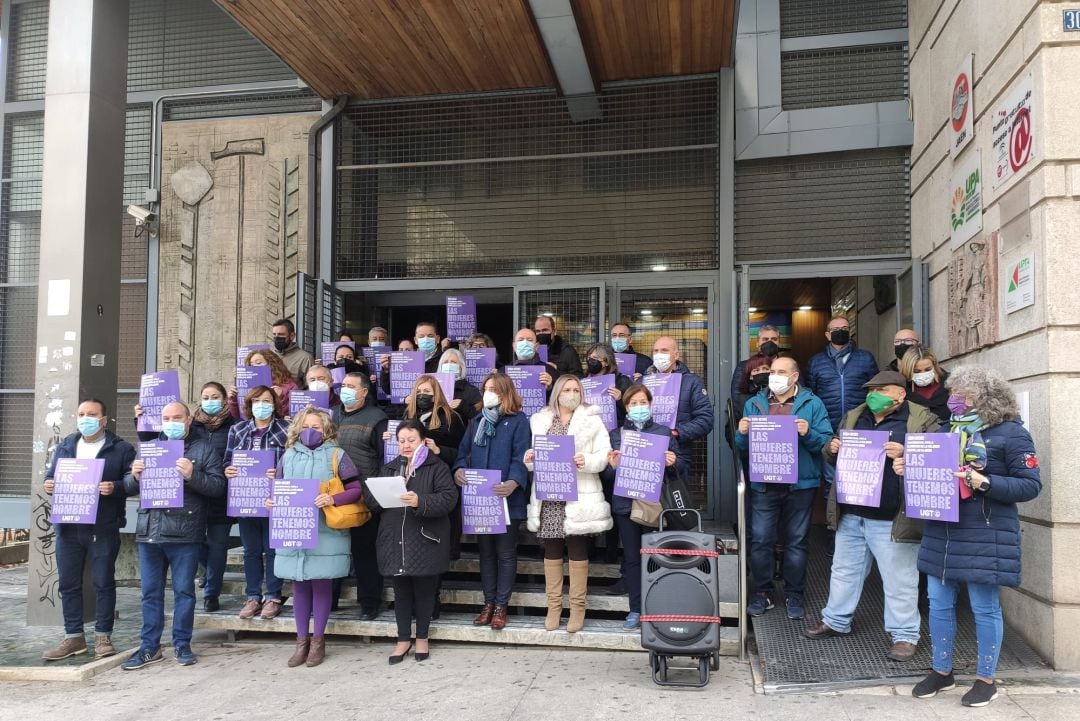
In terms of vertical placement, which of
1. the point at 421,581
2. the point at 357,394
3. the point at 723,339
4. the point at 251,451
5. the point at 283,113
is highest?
the point at 283,113

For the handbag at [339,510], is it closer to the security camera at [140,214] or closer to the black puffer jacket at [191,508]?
the black puffer jacket at [191,508]

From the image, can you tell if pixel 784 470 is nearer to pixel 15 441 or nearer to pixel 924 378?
pixel 924 378

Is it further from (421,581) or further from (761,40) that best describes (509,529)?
(761,40)

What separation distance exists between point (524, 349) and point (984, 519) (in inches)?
146

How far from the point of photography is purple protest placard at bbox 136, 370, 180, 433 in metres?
6.45

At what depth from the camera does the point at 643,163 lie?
9016 mm

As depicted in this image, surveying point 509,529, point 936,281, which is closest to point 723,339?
point 936,281

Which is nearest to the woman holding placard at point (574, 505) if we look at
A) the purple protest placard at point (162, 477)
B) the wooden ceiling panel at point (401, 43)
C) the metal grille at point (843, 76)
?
the purple protest placard at point (162, 477)

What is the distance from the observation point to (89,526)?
595cm

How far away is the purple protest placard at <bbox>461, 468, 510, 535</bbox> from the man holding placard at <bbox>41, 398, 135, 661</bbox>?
251 centimetres

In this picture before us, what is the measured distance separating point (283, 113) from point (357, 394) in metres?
5.03

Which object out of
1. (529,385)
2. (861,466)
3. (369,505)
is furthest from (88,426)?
(861,466)

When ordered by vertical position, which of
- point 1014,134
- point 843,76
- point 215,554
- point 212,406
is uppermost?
point 843,76

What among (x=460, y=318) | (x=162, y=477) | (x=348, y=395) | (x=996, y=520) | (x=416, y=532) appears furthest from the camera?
(x=460, y=318)
